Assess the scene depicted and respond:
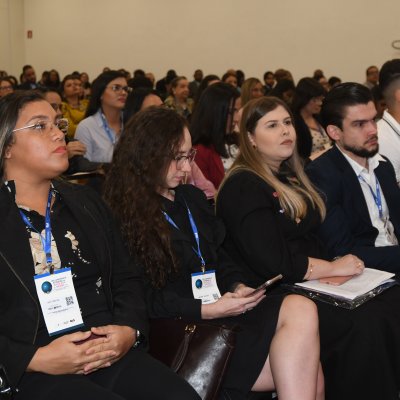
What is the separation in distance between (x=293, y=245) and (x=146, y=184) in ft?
2.55

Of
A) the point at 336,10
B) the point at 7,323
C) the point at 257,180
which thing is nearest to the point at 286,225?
the point at 257,180

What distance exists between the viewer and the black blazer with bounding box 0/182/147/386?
1670mm

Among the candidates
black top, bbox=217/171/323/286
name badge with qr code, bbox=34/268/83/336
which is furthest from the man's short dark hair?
name badge with qr code, bbox=34/268/83/336

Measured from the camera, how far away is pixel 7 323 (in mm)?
1675

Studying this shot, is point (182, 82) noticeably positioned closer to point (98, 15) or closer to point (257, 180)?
point (257, 180)

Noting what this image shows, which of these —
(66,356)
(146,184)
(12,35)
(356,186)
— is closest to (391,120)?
(356,186)

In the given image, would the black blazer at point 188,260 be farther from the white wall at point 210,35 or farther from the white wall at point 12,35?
A: the white wall at point 12,35

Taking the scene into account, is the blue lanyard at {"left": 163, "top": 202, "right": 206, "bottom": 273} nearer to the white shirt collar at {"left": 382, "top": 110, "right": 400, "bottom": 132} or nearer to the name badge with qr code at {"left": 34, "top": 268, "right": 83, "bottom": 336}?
the name badge with qr code at {"left": 34, "top": 268, "right": 83, "bottom": 336}

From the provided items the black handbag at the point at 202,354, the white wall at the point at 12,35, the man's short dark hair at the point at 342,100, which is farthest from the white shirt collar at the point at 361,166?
the white wall at the point at 12,35

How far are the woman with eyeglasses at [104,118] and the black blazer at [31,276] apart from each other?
7.82 feet

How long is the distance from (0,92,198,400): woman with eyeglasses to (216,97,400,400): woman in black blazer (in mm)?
575

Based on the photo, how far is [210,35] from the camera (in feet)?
44.4

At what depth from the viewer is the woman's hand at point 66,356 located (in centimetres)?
163

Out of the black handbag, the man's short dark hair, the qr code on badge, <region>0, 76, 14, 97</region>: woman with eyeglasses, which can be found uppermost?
<region>0, 76, 14, 97</region>: woman with eyeglasses
